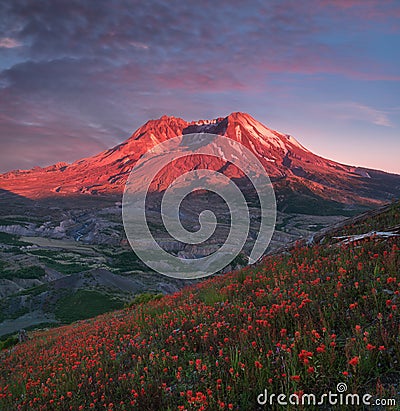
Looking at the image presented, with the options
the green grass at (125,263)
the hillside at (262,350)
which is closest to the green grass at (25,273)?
the green grass at (125,263)

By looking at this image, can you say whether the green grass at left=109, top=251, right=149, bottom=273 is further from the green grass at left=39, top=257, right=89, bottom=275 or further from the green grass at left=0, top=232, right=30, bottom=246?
the green grass at left=0, top=232, right=30, bottom=246

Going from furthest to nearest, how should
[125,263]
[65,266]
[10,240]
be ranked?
[10,240] → [125,263] → [65,266]

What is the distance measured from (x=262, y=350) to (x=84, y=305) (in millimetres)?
63305

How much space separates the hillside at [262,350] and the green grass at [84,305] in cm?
5160

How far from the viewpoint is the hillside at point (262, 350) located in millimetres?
3658

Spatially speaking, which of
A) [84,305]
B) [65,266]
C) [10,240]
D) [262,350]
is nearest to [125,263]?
[65,266]

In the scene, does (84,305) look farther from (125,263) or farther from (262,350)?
(125,263)

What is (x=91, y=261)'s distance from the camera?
452ft

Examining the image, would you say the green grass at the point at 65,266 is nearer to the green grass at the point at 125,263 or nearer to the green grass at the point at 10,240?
the green grass at the point at 125,263

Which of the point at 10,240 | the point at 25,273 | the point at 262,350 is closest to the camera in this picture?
the point at 262,350

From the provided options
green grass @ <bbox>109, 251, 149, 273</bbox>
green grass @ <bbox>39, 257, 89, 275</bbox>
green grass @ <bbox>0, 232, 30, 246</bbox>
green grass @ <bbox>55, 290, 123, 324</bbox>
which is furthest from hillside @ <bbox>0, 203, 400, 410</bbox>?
green grass @ <bbox>0, 232, 30, 246</bbox>

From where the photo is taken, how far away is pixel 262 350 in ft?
15.0

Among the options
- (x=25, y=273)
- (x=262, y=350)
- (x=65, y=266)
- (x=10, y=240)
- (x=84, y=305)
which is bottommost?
(x=65, y=266)

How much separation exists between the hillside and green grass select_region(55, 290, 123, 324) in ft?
169
